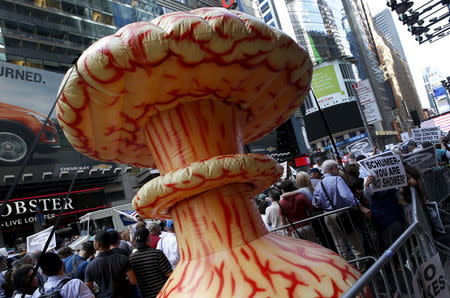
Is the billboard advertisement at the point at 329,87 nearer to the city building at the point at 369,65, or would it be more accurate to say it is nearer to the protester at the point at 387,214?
the city building at the point at 369,65

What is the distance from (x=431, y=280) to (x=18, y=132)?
2302 centimetres

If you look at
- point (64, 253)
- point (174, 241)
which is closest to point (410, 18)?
point (174, 241)

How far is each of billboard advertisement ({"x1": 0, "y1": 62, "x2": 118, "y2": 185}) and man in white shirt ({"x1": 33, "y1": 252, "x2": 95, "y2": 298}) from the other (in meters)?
18.6

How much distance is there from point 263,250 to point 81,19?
31753mm

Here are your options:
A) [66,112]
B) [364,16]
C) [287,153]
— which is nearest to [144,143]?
[66,112]

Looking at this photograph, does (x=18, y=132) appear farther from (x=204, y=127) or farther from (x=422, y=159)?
(x=204, y=127)

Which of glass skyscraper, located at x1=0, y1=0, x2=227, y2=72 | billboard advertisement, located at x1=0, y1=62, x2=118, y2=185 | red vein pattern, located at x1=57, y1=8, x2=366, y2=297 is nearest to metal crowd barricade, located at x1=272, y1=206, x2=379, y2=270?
red vein pattern, located at x1=57, y1=8, x2=366, y2=297

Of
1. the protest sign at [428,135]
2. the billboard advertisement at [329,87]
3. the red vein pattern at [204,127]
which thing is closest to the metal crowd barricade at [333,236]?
the red vein pattern at [204,127]

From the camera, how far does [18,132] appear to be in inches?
817

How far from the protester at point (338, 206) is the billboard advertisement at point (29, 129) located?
1875 centimetres

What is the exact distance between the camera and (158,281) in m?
3.65

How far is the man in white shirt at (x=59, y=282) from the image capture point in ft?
10.0

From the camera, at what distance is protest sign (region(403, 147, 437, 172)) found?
19.2 ft

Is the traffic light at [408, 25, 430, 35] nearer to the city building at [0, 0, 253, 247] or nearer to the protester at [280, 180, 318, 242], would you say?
the protester at [280, 180, 318, 242]
